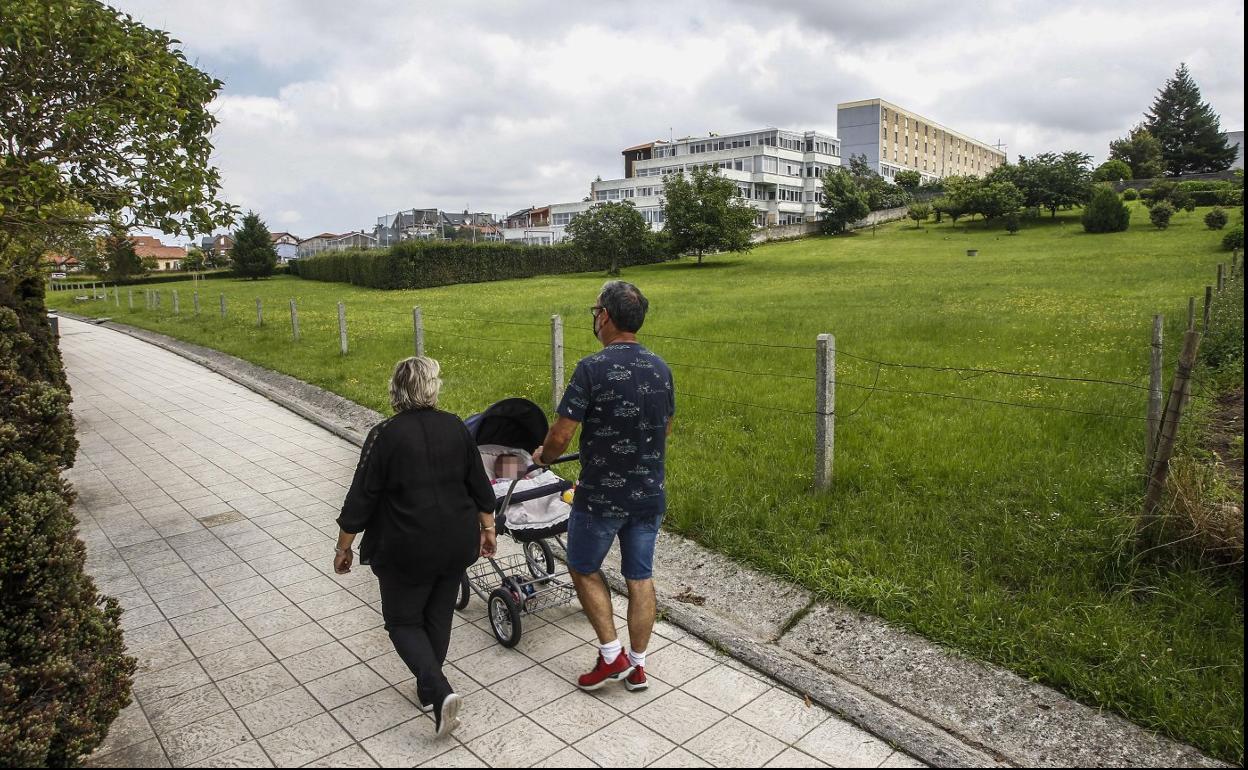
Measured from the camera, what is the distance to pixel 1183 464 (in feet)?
15.4

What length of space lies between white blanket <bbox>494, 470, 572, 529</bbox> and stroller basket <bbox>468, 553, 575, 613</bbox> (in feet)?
0.96

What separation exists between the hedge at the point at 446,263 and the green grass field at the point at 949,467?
72.4ft

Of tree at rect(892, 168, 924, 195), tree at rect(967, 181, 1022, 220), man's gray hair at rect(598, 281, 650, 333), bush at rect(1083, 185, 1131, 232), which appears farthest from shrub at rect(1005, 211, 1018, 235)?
man's gray hair at rect(598, 281, 650, 333)

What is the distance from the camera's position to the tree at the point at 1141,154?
222 feet

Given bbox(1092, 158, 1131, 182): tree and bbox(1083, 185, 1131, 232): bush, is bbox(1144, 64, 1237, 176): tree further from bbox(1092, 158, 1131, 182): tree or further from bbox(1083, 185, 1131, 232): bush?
bbox(1083, 185, 1131, 232): bush

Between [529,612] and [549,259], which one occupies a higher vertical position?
[549,259]

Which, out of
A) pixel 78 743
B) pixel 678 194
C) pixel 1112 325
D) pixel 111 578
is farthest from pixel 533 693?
pixel 678 194

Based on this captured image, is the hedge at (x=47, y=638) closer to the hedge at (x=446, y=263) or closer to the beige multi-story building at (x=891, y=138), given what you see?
the hedge at (x=446, y=263)

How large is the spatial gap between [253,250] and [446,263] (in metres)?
20.4

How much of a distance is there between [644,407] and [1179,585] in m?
3.25

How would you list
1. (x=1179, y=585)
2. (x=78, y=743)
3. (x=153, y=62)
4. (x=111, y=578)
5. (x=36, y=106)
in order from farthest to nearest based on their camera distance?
(x=153, y=62) → (x=36, y=106) → (x=111, y=578) → (x=1179, y=585) → (x=78, y=743)

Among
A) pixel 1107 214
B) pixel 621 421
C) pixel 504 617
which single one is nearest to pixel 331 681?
pixel 504 617

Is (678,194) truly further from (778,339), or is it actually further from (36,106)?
(36,106)

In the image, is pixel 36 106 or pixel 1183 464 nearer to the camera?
pixel 1183 464
